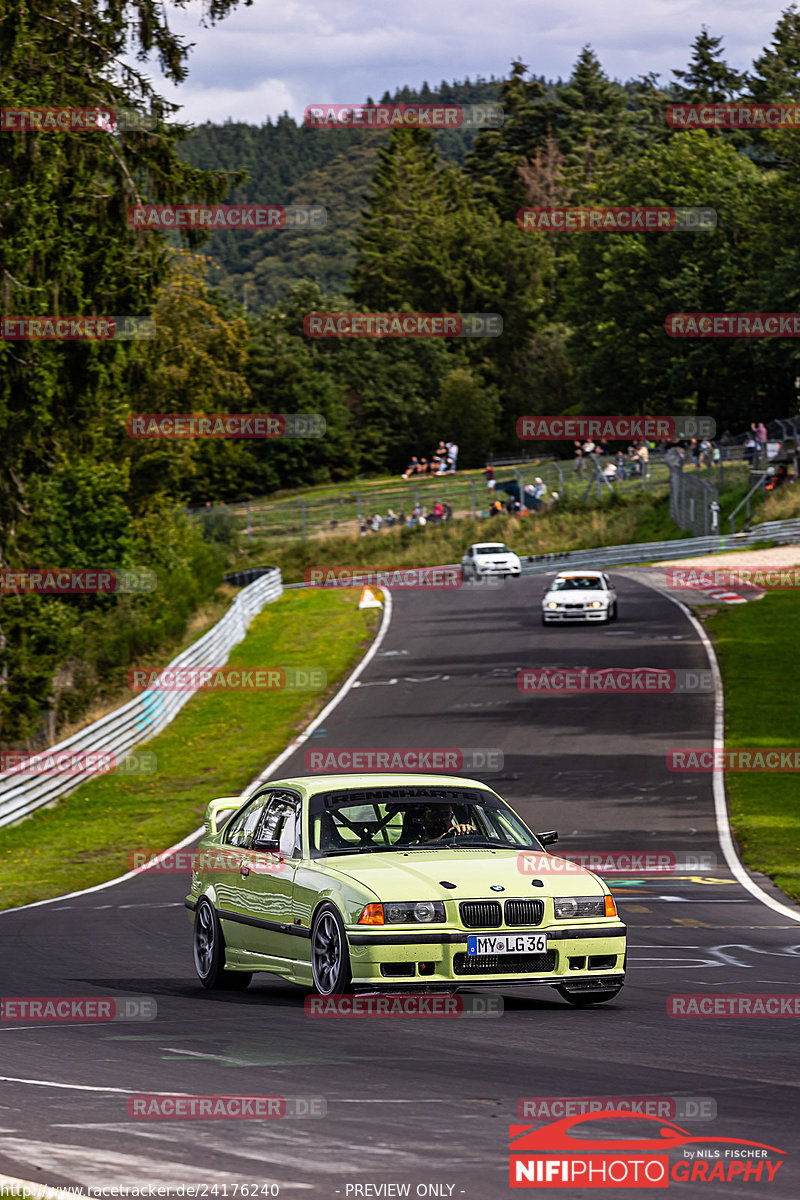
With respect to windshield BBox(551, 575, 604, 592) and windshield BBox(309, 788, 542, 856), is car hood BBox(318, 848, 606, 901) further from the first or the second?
windshield BBox(551, 575, 604, 592)

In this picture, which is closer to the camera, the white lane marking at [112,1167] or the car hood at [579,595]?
the white lane marking at [112,1167]

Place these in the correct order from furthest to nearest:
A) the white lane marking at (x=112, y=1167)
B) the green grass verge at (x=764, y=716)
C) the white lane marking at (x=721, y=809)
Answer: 1. the green grass verge at (x=764, y=716)
2. the white lane marking at (x=721, y=809)
3. the white lane marking at (x=112, y=1167)

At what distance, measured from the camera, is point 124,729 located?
33.5 meters

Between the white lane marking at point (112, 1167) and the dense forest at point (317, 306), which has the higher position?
the dense forest at point (317, 306)

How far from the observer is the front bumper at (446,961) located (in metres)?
9.31

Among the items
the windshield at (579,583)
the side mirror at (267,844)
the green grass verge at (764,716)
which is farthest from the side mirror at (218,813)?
the windshield at (579,583)

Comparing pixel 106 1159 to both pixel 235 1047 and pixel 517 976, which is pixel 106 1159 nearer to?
pixel 235 1047

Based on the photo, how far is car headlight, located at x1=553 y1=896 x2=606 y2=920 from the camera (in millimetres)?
9672

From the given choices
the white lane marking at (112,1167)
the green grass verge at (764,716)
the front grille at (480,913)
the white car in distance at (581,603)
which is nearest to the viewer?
the white lane marking at (112,1167)

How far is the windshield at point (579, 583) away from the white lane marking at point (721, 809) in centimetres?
269

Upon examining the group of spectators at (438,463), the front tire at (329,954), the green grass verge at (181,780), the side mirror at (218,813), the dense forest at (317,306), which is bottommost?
the green grass verge at (181,780)

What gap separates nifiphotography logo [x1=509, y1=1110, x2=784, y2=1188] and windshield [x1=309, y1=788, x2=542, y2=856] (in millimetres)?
4029

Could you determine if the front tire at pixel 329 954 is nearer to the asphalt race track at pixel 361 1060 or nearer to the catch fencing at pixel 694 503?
the asphalt race track at pixel 361 1060

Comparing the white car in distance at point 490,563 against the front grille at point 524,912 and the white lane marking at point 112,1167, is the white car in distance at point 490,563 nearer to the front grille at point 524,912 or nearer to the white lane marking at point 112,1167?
the front grille at point 524,912
